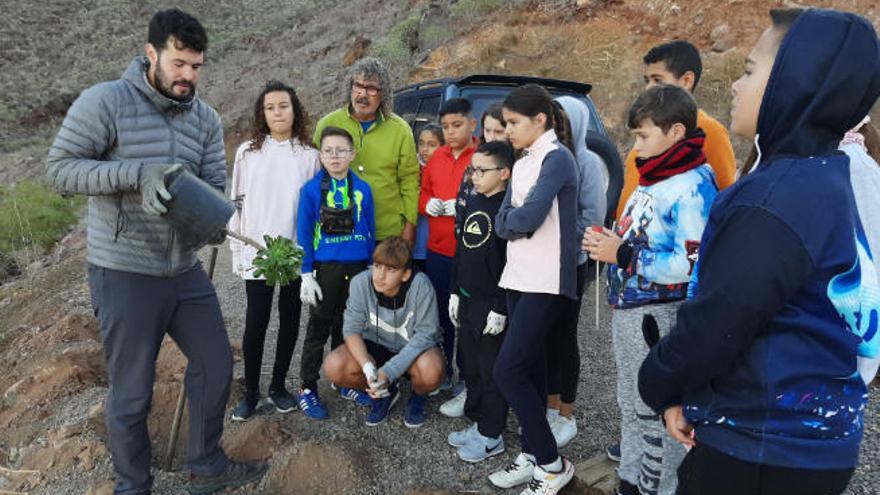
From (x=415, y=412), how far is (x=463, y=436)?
41cm

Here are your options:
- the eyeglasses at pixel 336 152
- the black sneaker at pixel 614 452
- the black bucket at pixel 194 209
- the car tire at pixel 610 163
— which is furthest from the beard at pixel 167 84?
the car tire at pixel 610 163

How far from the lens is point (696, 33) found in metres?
11.1

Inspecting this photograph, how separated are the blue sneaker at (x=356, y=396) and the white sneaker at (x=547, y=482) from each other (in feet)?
4.28

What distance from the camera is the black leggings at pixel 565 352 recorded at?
325 cm

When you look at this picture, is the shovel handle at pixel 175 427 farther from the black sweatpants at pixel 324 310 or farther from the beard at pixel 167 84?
the beard at pixel 167 84

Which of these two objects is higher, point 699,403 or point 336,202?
point 336,202

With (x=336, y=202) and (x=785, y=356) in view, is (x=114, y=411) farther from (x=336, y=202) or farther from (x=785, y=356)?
(x=785, y=356)

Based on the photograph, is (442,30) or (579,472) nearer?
(579,472)

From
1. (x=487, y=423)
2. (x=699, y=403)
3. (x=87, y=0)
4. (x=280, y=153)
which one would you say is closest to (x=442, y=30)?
(x=280, y=153)

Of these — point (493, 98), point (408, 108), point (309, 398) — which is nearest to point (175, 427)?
point (309, 398)

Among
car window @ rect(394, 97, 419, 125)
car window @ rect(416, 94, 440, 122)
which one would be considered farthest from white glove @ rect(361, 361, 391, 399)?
car window @ rect(394, 97, 419, 125)

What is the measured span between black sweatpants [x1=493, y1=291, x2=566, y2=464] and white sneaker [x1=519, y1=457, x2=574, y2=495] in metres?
0.06

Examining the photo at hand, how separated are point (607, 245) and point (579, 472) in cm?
135

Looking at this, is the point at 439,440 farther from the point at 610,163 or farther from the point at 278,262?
the point at 610,163
